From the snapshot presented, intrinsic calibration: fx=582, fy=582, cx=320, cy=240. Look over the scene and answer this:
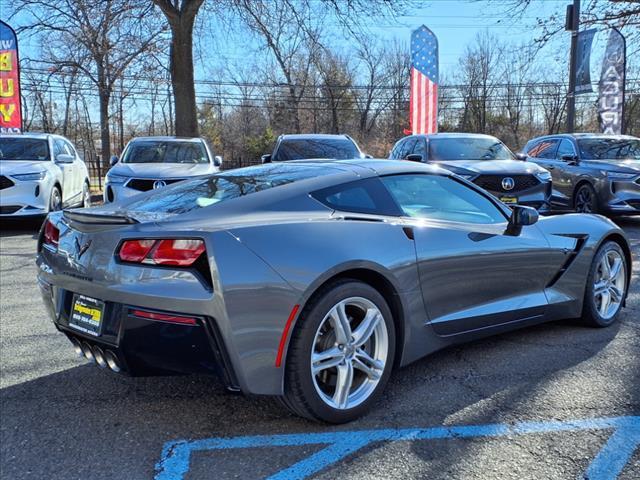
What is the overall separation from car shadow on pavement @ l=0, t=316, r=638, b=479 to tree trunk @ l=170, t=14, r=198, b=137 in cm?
1352

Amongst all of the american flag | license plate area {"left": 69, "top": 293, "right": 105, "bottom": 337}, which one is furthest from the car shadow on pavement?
the american flag

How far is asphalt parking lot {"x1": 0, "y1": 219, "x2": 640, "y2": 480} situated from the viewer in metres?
2.52

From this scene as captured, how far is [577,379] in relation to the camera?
137 inches

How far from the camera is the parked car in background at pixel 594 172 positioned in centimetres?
969

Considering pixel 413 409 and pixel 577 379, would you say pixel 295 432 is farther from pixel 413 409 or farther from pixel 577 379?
pixel 577 379

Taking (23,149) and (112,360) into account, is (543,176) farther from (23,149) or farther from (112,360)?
(23,149)

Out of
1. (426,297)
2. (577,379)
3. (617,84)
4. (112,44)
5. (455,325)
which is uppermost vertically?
(112,44)

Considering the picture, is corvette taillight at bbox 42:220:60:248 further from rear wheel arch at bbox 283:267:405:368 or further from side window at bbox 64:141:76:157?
side window at bbox 64:141:76:157

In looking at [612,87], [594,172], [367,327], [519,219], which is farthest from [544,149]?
[367,327]

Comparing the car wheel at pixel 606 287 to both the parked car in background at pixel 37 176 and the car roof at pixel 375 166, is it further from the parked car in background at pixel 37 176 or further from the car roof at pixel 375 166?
the parked car in background at pixel 37 176

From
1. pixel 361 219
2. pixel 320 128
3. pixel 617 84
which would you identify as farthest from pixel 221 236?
Result: pixel 320 128

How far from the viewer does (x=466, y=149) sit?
1028 cm

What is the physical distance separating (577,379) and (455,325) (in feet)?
2.61

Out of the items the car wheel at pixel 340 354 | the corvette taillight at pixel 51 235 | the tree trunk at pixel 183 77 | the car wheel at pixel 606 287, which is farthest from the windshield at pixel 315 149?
the car wheel at pixel 340 354
